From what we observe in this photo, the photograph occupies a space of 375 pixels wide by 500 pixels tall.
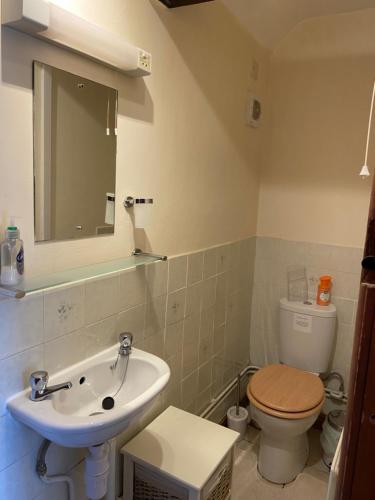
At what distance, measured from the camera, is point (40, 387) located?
1.15 m

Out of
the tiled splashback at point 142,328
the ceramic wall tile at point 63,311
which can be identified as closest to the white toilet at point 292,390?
the tiled splashback at point 142,328

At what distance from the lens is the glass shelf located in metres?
1.09

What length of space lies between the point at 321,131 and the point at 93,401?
2038 mm

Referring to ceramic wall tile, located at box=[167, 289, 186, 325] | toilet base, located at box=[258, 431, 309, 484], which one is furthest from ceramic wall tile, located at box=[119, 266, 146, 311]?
toilet base, located at box=[258, 431, 309, 484]

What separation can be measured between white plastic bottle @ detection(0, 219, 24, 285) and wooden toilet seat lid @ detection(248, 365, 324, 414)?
1.45 metres

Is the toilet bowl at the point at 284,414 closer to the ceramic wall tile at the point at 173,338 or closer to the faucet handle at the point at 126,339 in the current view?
the ceramic wall tile at the point at 173,338

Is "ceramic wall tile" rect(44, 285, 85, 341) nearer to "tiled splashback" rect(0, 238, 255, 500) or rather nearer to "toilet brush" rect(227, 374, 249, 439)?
"tiled splashback" rect(0, 238, 255, 500)

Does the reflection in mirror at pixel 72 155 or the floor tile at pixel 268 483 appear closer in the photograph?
the reflection in mirror at pixel 72 155

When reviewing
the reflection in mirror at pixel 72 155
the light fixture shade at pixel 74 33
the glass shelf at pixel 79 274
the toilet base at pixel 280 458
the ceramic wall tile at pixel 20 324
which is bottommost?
the toilet base at pixel 280 458

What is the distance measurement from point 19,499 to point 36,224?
34.8 inches

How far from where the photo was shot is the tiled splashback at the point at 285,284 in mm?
2424

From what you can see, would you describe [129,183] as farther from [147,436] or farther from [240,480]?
[240,480]

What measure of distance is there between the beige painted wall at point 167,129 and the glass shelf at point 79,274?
1.3 inches

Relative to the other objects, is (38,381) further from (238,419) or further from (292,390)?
(238,419)
